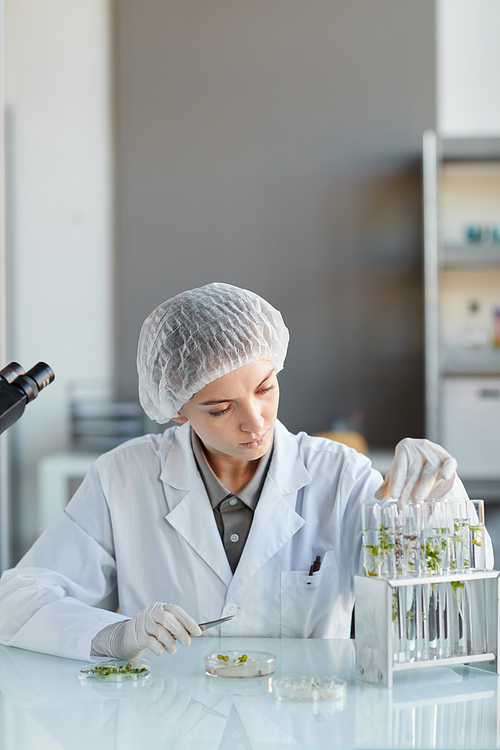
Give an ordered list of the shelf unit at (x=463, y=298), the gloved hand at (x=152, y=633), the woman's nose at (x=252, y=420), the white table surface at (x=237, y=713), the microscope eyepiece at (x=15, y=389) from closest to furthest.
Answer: the white table surface at (x=237, y=713)
the microscope eyepiece at (x=15, y=389)
the gloved hand at (x=152, y=633)
the woman's nose at (x=252, y=420)
the shelf unit at (x=463, y=298)

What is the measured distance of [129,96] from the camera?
7.07 ft

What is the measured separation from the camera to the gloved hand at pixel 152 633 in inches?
37.4

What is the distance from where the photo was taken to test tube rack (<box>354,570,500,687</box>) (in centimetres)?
85

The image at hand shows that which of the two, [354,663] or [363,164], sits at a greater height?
[363,164]

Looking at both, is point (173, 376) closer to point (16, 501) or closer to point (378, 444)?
point (378, 444)

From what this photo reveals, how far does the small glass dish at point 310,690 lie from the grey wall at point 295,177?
1162 millimetres

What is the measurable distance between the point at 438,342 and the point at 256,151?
81 cm

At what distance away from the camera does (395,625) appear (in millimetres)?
866

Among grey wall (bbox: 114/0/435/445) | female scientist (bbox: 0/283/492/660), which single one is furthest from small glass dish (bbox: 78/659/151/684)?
grey wall (bbox: 114/0/435/445)

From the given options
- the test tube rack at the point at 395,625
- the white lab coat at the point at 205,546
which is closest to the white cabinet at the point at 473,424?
the white lab coat at the point at 205,546

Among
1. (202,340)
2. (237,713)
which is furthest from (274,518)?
(237,713)

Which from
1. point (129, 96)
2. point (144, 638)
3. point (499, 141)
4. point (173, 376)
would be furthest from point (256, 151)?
point (144, 638)

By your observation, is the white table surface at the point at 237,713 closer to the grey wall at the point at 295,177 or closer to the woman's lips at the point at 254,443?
the woman's lips at the point at 254,443

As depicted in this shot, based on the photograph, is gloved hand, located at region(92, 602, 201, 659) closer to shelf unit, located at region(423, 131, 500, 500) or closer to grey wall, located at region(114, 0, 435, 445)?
grey wall, located at region(114, 0, 435, 445)
